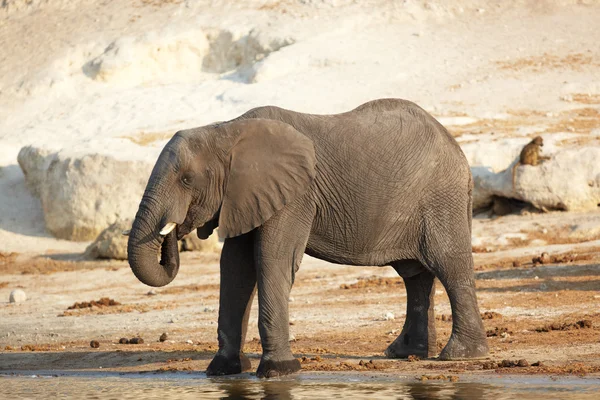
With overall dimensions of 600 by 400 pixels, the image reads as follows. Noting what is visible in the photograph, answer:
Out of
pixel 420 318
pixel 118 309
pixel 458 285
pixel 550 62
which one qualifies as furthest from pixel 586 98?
pixel 458 285

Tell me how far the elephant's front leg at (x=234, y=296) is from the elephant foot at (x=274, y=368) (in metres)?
0.41

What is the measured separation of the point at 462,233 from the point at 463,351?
105cm

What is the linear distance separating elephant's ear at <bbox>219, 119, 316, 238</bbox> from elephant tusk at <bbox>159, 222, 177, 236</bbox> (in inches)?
16.1

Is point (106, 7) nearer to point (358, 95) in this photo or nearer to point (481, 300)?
point (358, 95)

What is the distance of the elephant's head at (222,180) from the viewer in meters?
9.91

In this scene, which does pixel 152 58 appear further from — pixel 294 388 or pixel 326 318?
pixel 294 388

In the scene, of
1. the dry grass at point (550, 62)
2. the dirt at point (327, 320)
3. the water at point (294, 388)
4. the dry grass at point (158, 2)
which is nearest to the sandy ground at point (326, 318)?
the dirt at point (327, 320)

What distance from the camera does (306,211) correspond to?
10.4 metres

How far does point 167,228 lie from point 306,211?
127cm

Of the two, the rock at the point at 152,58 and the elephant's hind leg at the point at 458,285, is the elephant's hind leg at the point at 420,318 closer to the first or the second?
the elephant's hind leg at the point at 458,285

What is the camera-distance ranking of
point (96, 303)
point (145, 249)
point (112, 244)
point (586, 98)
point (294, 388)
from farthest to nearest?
point (586, 98), point (112, 244), point (96, 303), point (294, 388), point (145, 249)

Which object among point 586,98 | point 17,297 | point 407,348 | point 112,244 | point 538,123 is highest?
point 586,98

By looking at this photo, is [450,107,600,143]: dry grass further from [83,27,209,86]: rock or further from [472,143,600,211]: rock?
[83,27,209,86]: rock

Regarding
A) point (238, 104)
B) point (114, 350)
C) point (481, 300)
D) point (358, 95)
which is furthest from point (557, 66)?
point (114, 350)
